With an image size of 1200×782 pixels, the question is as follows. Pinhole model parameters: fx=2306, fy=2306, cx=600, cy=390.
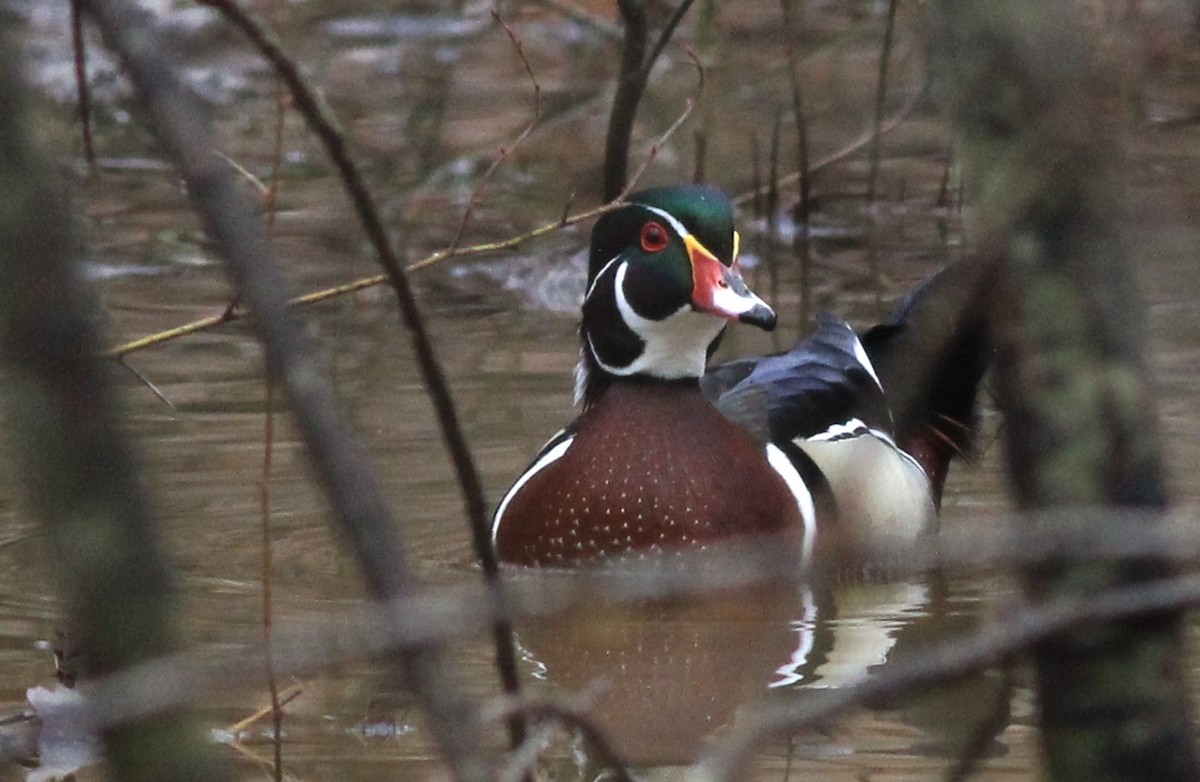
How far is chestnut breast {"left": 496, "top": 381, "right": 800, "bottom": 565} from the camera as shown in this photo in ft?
16.2

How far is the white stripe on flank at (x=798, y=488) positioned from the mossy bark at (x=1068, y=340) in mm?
3546

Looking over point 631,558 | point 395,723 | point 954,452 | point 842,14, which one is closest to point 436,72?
point 842,14

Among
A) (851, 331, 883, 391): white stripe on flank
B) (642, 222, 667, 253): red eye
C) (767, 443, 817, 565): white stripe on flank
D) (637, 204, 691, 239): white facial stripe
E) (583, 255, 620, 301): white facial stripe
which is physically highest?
(637, 204, 691, 239): white facial stripe

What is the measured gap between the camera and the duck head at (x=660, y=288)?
16.3 ft

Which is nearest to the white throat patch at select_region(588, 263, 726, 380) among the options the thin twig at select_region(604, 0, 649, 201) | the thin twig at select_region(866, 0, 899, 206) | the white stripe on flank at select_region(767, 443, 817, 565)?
the white stripe on flank at select_region(767, 443, 817, 565)

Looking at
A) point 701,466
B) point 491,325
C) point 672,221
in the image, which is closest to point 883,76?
point 491,325

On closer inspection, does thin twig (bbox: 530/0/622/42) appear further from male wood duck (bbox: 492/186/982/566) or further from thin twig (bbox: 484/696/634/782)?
thin twig (bbox: 484/696/634/782)

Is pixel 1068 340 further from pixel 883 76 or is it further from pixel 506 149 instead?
pixel 883 76

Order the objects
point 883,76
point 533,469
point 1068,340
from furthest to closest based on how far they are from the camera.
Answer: point 883,76, point 533,469, point 1068,340

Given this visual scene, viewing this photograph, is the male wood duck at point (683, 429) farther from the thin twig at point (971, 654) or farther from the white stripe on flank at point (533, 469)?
the thin twig at point (971, 654)

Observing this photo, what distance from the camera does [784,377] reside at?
546 centimetres

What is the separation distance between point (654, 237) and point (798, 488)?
2.11ft

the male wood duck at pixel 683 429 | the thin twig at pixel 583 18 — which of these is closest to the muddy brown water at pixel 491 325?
the male wood duck at pixel 683 429

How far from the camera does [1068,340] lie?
134 centimetres
